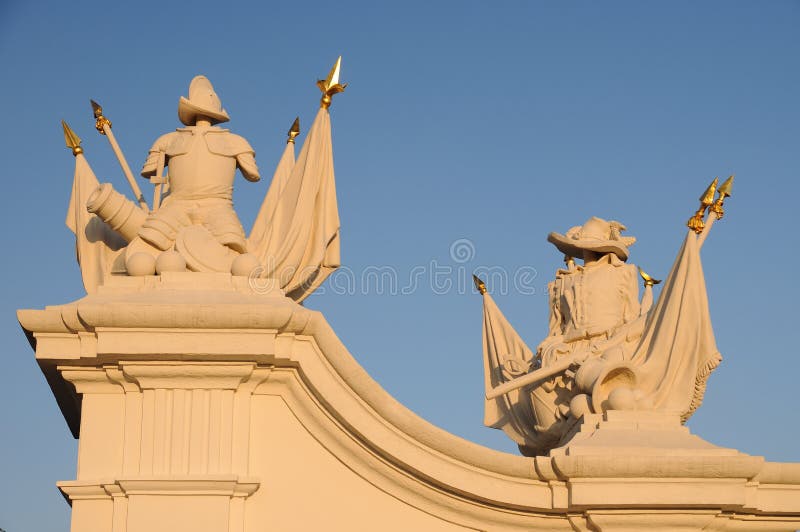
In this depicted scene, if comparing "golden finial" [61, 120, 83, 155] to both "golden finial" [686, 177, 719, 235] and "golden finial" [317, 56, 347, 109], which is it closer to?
"golden finial" [317, 56, 347, 109]

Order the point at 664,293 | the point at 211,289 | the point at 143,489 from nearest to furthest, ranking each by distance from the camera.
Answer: the point at 143,489
the point at 211,289
the point at 664,293

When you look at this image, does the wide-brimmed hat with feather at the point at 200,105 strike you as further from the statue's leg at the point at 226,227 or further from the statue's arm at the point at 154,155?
the statue's leg at the point at 226,227

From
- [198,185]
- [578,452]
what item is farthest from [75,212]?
[578,452]

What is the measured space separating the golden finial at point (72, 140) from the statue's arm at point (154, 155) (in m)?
0.57

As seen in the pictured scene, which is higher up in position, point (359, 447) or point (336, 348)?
point (336, 348)

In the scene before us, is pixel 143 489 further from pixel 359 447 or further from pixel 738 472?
pixel 738 472

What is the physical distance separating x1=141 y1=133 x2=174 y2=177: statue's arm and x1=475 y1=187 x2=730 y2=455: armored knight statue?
11.5ft

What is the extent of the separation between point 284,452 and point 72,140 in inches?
136

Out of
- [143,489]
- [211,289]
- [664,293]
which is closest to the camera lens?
[143,489]

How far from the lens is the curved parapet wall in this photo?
8.20 meters

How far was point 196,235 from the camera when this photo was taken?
8969 millimetres

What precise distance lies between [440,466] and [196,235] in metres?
2.63

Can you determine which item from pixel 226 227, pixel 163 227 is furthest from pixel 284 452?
pixel 163 227

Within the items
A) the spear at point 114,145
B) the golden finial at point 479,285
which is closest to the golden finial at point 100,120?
the spear at point 114,145
